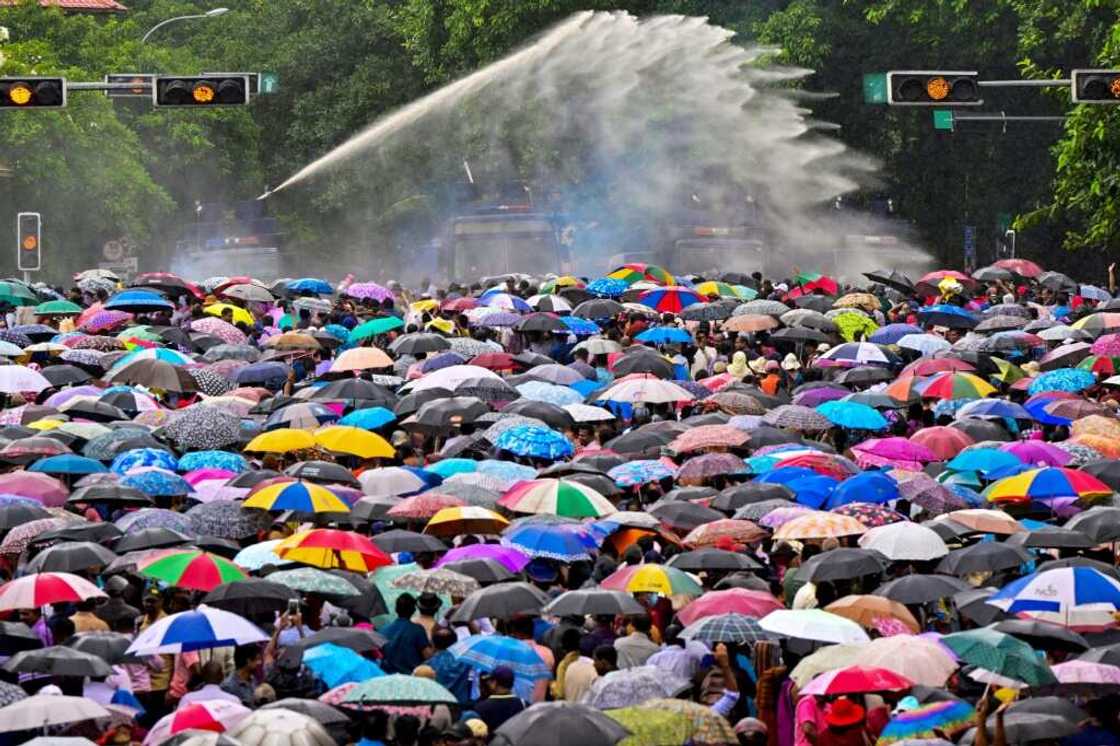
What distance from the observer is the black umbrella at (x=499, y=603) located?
44.9 ft

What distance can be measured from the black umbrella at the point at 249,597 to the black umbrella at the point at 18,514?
112 inches

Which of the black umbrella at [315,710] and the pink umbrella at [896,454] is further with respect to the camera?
the pink umbrella at [896,454]

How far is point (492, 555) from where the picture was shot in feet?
50.4

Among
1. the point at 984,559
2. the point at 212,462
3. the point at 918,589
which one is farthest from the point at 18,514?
the point at 984,559

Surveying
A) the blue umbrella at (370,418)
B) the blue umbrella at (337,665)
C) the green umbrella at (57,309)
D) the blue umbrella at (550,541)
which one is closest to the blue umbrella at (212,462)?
the blue umbrella at (370,418)

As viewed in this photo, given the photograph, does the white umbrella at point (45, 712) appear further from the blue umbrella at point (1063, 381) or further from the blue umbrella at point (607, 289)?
the blue umbrella at point (607, 289)

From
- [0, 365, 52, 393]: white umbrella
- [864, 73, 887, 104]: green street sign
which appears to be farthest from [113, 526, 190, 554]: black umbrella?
[864, 73, 887, 104]: green street sign

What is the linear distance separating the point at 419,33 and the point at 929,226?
1201 cm

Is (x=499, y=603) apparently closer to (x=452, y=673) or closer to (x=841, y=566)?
(x=452, y=673)

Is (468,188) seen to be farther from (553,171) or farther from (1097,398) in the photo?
(1097,398)

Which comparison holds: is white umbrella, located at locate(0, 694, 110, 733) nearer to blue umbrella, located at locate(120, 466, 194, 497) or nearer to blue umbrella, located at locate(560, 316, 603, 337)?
blue umbrella, located at locate(120, 466, 194, 497)

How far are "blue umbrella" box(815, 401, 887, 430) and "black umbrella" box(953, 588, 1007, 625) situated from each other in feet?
22.0

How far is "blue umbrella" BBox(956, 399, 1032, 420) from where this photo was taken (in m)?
21.5

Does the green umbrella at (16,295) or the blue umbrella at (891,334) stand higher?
the green umbrella at (16,295)
